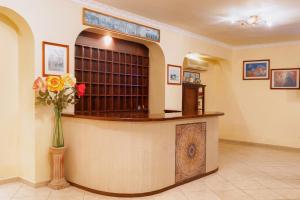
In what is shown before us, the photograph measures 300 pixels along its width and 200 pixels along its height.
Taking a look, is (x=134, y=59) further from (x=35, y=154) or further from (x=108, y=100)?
(x=35, y=154)

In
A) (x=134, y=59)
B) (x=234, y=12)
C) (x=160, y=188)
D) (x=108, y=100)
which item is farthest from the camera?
(x=134, y=59)

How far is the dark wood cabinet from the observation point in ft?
20.6

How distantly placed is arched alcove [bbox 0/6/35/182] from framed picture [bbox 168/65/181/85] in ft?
9.09

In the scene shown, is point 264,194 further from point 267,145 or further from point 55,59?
point 267,145

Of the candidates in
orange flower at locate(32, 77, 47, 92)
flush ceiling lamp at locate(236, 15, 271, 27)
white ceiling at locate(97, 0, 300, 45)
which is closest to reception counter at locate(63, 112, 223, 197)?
orange flower at locate(32, 77, 47, 92)

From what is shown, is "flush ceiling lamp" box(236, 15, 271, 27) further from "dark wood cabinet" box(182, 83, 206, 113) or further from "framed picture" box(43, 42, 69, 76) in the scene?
"framed picture" box(43, 42, 69, 76)

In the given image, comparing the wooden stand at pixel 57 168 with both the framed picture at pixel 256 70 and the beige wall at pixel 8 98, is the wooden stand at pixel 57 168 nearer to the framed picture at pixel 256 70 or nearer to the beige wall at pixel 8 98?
the beige wall at pixel 8 98

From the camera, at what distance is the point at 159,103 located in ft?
18.4

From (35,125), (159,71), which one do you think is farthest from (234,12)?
(35,125)

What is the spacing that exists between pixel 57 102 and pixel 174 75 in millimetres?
2772

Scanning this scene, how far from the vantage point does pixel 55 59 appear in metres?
3.74

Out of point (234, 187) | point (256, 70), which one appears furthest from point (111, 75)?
point (256, 70)

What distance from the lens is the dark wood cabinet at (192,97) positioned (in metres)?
6.29

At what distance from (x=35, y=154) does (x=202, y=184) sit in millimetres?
2274
